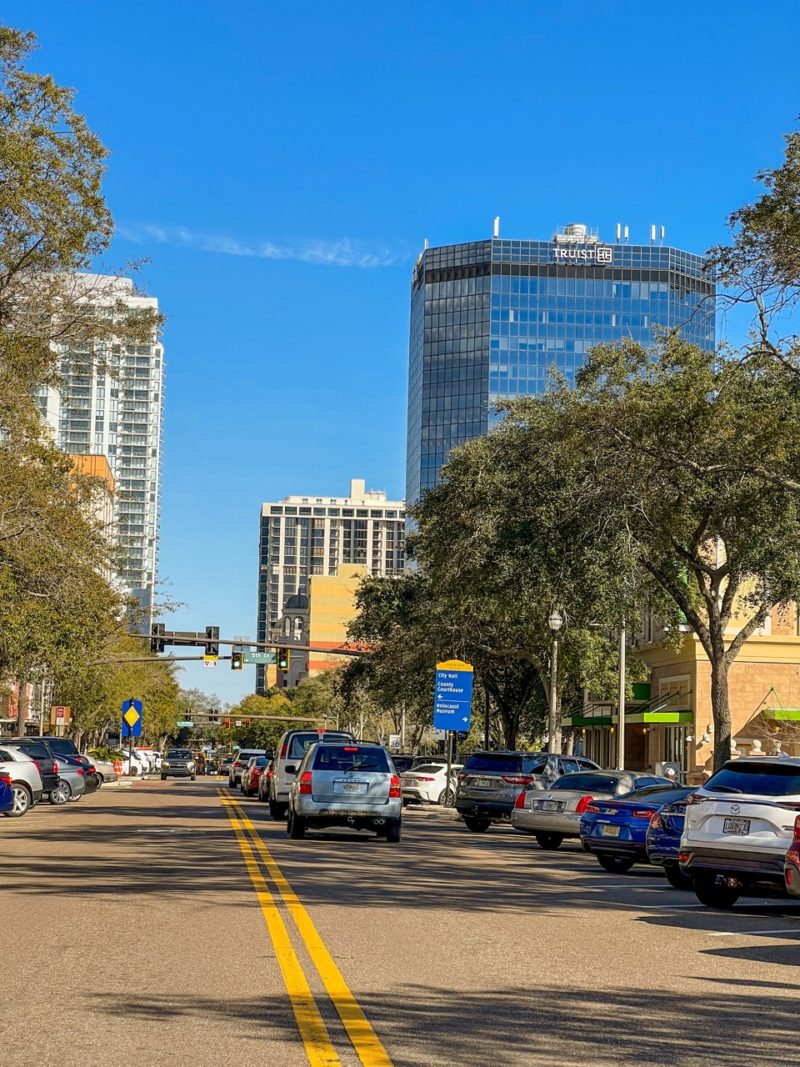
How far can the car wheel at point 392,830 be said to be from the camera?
26.0 meters

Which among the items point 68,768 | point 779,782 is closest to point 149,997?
point 779,782

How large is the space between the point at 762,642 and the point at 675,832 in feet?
123

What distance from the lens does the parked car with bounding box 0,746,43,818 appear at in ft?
108

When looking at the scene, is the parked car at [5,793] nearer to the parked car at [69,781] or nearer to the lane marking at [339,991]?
the parked car at [69,781]

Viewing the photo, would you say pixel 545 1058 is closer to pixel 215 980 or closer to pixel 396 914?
pixel 215 980

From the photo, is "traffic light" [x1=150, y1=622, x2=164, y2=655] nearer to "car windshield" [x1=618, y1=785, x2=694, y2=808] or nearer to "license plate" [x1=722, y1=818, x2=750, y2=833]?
"car windshield" [x1=618, y1=785, x2=694, y2=808]

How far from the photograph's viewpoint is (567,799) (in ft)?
89.9

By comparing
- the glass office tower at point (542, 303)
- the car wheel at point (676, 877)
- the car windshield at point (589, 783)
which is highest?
the glass office tower at point (542, 303)

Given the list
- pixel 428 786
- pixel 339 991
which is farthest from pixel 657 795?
pixel 428 786

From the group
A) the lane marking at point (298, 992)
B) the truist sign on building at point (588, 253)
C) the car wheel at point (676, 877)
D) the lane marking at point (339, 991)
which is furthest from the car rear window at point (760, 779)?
the truist sign on building at point (588, 253)

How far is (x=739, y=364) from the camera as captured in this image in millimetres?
26406

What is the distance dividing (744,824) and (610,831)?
7000 millimetres

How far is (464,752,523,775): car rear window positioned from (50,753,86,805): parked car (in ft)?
41.2

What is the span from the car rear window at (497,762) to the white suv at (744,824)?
16478 mm
